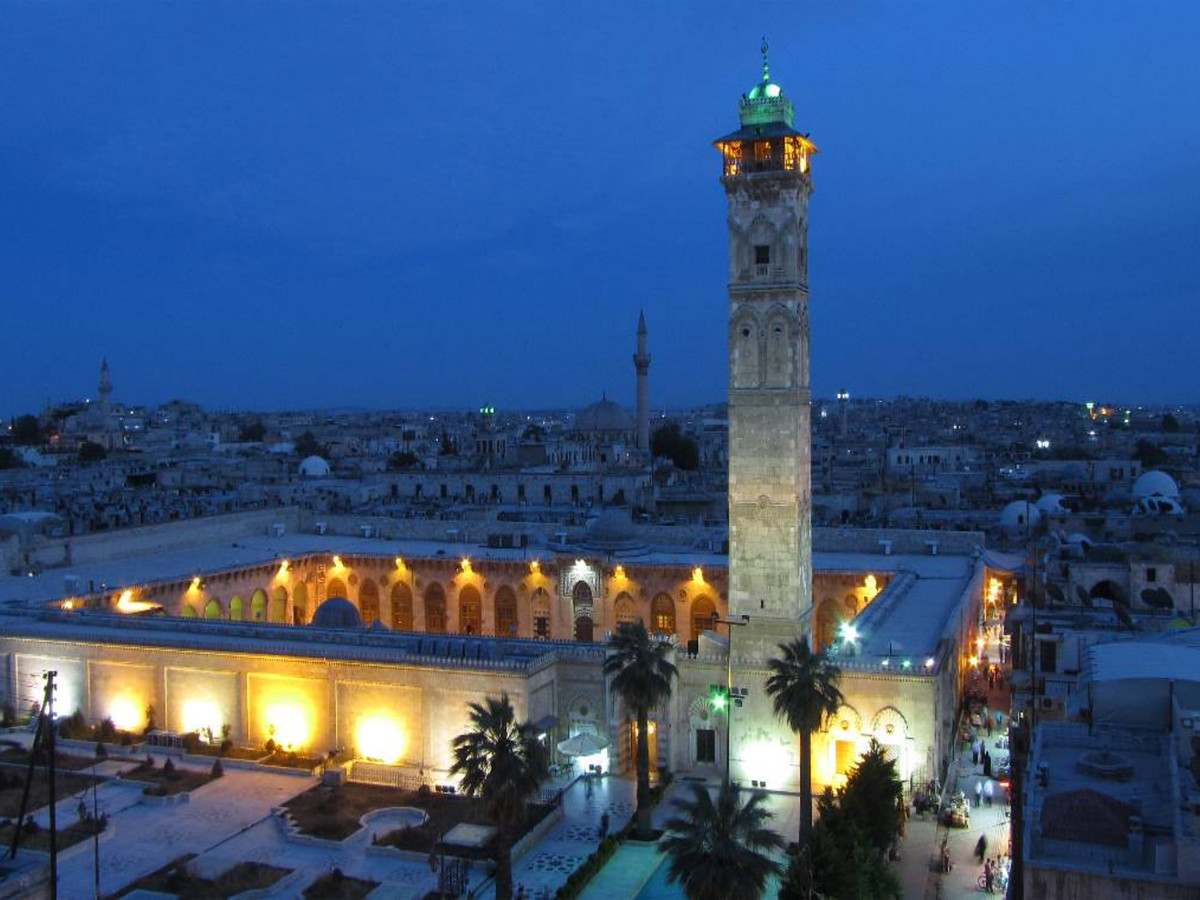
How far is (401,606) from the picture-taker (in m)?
46.8

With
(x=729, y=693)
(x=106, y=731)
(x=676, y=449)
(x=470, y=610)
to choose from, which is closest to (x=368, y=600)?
(x=470, y=610)

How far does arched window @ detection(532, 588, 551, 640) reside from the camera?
43.4 metres

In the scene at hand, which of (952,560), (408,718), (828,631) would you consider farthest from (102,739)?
(952,560)

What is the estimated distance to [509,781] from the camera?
19.3 m

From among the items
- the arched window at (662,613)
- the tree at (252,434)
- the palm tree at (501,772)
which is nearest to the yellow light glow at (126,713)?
the palm tree at (501,772)

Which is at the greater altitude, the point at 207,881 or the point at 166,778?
the point at 166,778

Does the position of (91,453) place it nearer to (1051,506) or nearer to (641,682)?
(1051,506)

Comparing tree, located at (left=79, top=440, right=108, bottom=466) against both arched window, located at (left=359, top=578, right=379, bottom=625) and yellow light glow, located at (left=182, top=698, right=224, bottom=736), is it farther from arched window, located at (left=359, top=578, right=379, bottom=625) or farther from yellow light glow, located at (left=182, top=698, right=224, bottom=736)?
yellow light glow, located at (left=182, top=698, right=224, bottom=736)

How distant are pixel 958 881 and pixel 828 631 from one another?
784 inches

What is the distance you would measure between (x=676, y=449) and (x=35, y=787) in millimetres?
92271

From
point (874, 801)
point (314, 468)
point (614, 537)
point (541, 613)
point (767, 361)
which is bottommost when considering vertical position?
Answer: point (874, 801)

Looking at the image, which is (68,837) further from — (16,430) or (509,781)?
(16,430)

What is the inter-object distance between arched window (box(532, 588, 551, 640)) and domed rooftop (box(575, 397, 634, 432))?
58322mm

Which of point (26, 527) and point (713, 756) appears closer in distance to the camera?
point (713, 756)
